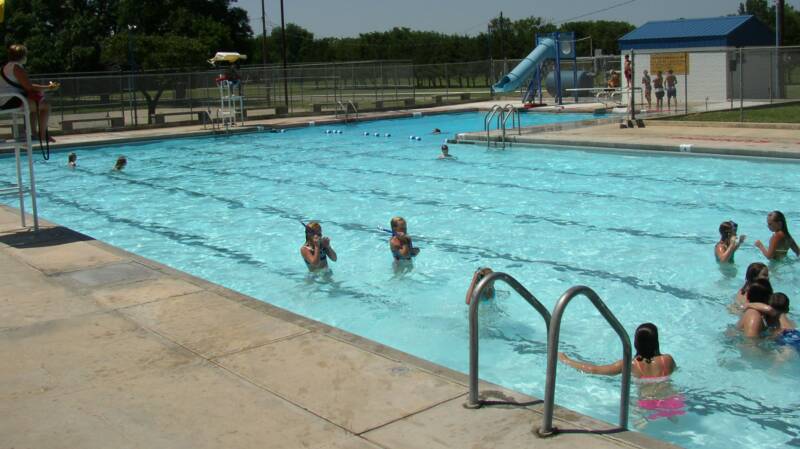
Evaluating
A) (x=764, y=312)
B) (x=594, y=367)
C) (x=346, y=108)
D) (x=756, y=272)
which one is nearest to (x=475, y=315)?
(x=594, y=367)

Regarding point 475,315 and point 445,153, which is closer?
point 475,315

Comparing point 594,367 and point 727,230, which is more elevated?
point 727,230

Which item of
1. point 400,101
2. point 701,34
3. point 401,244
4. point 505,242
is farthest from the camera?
point 400,101

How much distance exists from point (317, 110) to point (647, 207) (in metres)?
23.1

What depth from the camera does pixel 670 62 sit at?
26391 millimetres

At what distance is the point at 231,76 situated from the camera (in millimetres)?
28984

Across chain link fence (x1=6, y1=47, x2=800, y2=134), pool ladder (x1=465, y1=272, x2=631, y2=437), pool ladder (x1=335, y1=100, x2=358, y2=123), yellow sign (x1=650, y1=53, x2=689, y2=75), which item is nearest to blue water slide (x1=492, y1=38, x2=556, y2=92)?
chain link fence (x1=6, y1=47, x2=800, y2=134)

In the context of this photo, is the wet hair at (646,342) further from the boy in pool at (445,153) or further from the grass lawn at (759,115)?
the grass lawn at (759,115)

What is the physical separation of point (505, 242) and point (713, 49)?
83.1ft

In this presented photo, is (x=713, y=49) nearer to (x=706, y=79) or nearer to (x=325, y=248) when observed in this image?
(x=706, y=79)

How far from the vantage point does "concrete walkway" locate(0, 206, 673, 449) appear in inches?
166

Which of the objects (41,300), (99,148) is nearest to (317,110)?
(99,148)

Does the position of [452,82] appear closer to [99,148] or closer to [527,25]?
[527,25]

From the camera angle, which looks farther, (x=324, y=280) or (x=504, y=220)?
(x=504, y=220)
